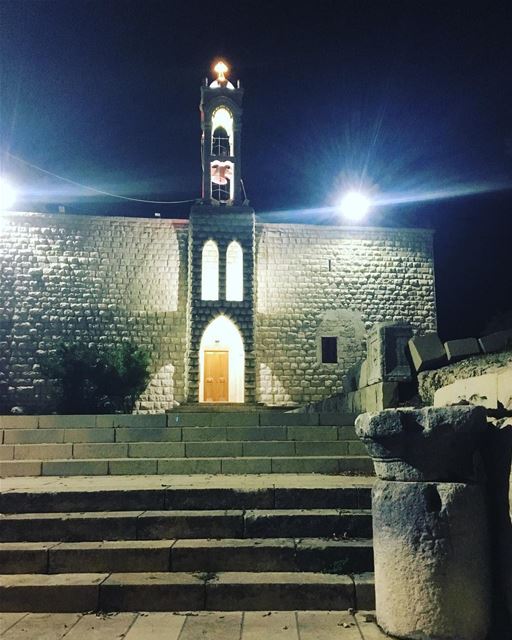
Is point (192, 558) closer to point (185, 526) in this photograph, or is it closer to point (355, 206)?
point (185, 526)

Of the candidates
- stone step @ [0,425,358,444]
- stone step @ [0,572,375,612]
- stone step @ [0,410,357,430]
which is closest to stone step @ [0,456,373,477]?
stone step @ [0,425,358,444]

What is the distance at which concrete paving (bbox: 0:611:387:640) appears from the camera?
3.19 m

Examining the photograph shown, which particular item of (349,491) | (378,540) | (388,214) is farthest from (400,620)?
(388,214)

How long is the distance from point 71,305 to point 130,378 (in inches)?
172

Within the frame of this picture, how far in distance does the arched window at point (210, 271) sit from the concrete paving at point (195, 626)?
1618 cm

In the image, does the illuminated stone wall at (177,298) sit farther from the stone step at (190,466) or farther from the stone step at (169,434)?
the stone step at (190,466)

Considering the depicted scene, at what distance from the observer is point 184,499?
15.3 feet

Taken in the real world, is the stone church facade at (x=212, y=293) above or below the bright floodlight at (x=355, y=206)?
below

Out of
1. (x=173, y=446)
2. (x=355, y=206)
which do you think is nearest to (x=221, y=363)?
(x=355, y=206)

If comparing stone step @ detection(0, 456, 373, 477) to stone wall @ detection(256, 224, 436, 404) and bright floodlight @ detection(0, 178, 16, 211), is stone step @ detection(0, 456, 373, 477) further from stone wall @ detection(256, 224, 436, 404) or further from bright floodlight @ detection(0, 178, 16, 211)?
bright floodlight @ detection(0, 178, 16, 211)

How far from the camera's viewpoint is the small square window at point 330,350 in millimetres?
20000

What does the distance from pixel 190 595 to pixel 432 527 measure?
5.70 feet

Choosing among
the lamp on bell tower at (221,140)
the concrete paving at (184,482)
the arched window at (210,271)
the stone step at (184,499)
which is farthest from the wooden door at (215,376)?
the stone step at (184,499)

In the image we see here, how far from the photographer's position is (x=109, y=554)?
13.2 feet
